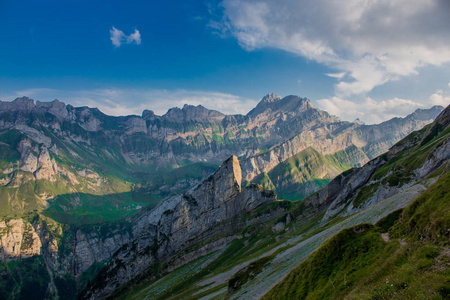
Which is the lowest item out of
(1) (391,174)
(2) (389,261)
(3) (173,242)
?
(3) (173,242)

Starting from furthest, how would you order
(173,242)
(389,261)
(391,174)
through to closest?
(173,242), (391,174), (389,261)

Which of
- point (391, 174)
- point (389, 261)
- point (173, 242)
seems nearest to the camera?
point (389, 261)

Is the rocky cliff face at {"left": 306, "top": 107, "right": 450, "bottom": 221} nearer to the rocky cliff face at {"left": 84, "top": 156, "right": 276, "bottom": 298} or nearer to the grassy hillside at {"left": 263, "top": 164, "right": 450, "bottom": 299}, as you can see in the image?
the rocky cliff face at {"left": 84, "top": 156, "right": 276, "bottom": 298}

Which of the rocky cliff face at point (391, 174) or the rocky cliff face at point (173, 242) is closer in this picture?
the rocky cliff face at point (391, 174)

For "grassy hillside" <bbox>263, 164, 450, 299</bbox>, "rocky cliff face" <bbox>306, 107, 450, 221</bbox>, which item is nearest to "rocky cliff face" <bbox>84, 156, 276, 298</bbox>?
"rocky cliff face" <bbox>306, 107, 450, 221</bbox>

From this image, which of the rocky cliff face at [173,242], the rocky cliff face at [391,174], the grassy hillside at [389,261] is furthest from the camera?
the rocky cliff face at [173,242]

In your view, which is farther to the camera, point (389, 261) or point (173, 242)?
point (173, 242)

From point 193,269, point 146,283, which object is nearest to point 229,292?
point 193,269

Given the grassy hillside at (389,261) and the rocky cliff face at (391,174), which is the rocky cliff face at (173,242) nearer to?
the rocky cliff face at (391,174)

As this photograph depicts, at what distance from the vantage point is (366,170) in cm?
13312

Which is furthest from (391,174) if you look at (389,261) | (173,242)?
(173,242)

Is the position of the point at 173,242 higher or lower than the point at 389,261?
lower

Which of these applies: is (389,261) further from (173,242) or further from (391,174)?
(173,242)

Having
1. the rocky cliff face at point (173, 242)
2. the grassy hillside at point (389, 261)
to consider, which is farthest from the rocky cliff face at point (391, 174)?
the grassy hillside at point (389, 261)
